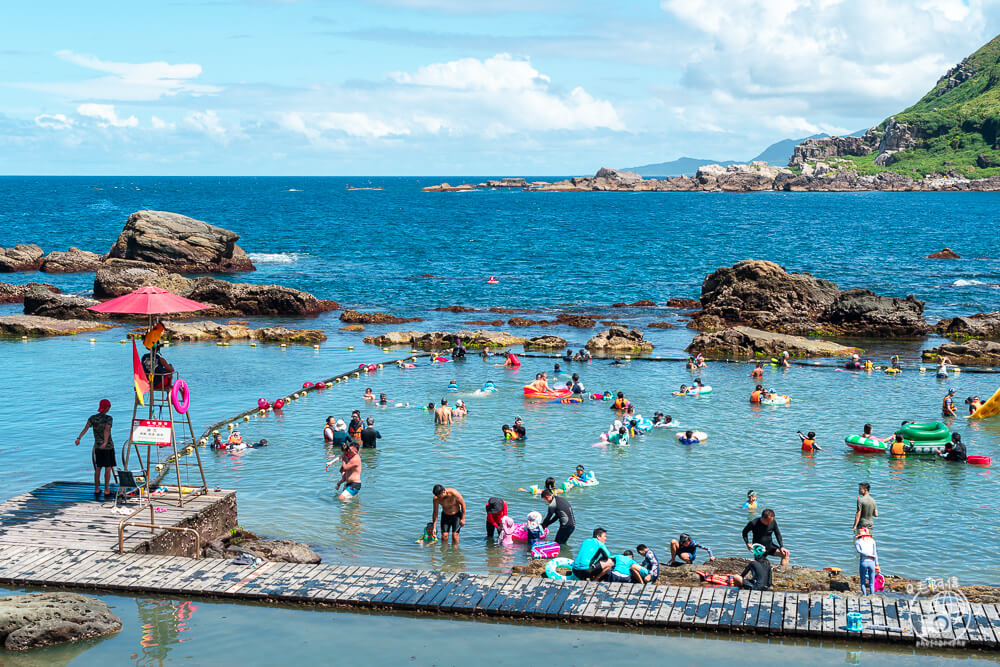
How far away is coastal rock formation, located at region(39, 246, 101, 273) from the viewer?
266ft

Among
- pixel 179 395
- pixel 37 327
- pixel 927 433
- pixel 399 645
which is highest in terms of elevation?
pixel 179 395

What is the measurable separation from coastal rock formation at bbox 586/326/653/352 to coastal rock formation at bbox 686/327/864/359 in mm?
2634

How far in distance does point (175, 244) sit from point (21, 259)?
18.7 metres

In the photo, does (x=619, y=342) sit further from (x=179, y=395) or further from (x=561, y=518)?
(x=179, y=395)

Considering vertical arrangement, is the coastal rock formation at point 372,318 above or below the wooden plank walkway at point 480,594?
above

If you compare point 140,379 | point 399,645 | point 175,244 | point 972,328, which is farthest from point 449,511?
point 175,244

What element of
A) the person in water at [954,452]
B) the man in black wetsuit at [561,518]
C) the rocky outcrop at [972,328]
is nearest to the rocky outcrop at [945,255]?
the rocky outcrop at [972,328]

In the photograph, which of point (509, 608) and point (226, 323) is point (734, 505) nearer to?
point (509, 608)

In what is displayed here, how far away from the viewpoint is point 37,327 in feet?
166

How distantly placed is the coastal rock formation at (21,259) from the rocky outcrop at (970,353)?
253 ft

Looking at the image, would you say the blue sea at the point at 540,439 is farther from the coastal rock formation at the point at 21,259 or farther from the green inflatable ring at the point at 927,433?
the coastal rock formation at the point at 21,259

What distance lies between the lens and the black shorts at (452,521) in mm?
21516

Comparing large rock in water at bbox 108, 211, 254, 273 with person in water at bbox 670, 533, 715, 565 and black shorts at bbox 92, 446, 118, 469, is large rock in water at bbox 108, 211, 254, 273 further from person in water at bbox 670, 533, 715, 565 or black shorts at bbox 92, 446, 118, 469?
person in water at bbox 670, 533, 715, 565

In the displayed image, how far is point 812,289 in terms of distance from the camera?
57.1 metres
